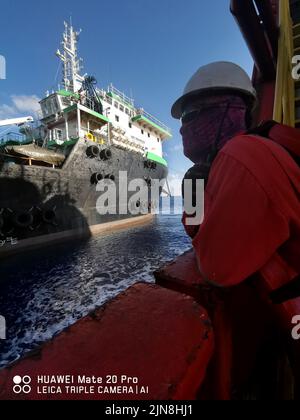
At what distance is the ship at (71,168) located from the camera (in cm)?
981

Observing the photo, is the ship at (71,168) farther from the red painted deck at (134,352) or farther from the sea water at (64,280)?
the red painted deck at (134,352)

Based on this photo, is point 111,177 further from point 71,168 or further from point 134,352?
point 134,352

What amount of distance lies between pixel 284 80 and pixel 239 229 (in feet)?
8.49

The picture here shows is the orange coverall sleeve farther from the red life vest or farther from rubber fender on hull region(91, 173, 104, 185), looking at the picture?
rubber fender on hull region(91, 173, 104, 185)

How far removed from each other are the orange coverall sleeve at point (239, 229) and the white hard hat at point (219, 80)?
1372 millimetres

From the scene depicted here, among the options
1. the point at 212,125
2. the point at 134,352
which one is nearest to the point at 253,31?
the point at 212,125

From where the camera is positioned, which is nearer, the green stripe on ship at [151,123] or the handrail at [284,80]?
the handrail at [284,80]

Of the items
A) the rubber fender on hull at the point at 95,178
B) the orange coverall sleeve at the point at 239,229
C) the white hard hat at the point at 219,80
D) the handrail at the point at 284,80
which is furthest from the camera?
the rubber fender on hull at the point at 95,178

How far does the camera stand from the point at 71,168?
11930 millimetres

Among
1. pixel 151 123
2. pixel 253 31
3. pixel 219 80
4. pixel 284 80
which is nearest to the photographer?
pixel 219 80

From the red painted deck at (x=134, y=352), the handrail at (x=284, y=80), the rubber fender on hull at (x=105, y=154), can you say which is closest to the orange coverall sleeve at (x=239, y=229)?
the red painted deck at (x=134, y=352)
